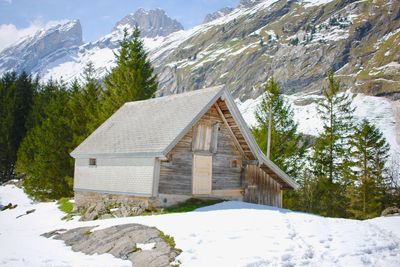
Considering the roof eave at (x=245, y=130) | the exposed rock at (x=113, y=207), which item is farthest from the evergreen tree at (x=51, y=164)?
the roof eave at (x=245, y=130)

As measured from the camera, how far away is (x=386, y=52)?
176 meters

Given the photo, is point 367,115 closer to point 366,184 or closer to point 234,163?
point 366,184

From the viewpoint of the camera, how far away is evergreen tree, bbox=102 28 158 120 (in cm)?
3973

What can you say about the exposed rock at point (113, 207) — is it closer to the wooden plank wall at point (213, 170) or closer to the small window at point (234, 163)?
the wooden plank wall at point (213, 170)

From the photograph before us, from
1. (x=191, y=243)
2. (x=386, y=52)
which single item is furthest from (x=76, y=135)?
(x=386, y=52)

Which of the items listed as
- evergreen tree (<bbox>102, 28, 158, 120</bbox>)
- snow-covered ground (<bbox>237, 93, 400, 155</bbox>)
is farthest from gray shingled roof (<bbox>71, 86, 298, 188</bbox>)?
snow-covered ground (<bbox>237, 93, 400, 155</bbox>)

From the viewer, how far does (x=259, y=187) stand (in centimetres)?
2622

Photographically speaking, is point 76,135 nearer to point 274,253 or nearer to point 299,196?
point 299,196

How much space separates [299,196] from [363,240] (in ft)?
109

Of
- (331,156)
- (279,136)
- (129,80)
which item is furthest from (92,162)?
(331,156)

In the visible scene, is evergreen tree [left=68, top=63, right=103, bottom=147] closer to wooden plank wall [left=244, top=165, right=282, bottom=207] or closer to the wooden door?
the wooden door

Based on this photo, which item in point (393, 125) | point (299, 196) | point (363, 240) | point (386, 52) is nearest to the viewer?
point (363, 240)

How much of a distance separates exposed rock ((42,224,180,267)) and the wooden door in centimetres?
698

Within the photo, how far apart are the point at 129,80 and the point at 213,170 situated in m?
20.1
